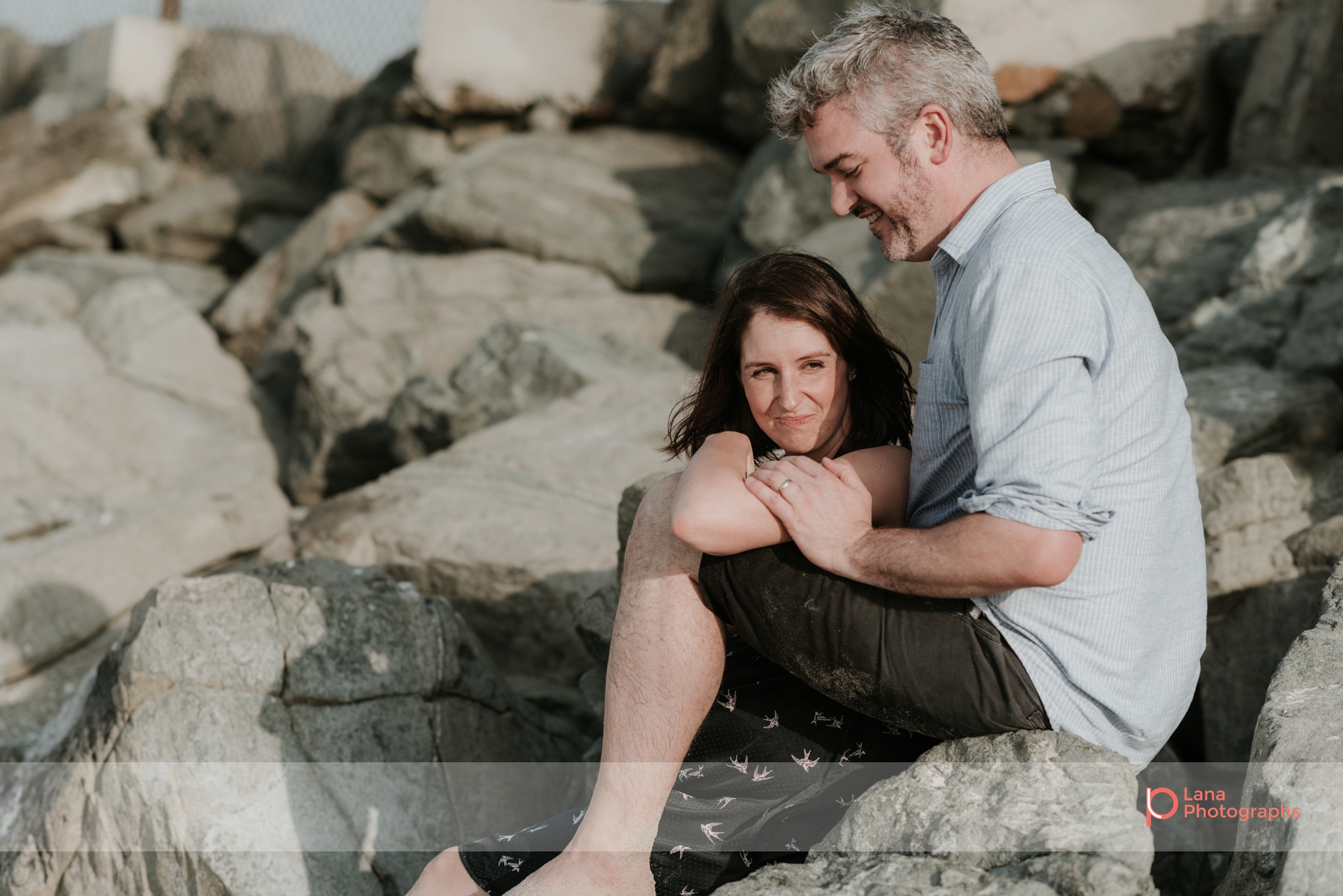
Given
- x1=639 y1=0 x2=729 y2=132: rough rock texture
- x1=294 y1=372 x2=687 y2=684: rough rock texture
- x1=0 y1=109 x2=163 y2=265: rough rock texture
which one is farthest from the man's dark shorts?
x1=0 y1=109 x2=163 y2=265: rough rock texture

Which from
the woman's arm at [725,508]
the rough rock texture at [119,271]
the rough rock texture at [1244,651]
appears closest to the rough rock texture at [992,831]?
the woman's arm at [725,508]

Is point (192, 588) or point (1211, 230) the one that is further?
point (1211, 230)

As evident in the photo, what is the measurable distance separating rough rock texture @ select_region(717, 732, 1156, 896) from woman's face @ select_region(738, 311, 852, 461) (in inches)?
33.2

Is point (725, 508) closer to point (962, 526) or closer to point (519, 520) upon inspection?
point (962, 526)

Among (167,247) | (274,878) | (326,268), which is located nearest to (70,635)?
(274,878)

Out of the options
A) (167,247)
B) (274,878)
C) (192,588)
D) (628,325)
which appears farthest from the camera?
(167,247)

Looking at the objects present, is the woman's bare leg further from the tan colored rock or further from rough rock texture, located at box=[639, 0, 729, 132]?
→ rough rock texture, located at box=[639, 0, 729, 132]

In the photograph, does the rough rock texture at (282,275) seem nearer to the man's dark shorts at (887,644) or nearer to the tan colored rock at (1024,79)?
the tan colored rock at (1024,79)

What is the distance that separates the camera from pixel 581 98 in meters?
9.36

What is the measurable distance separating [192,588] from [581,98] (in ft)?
Result: 23.6

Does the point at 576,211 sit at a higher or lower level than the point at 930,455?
lower

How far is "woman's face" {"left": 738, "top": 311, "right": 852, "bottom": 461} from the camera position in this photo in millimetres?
2574

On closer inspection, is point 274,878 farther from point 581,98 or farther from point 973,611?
point 581,98

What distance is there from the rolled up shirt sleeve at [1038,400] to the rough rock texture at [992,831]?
45cm
